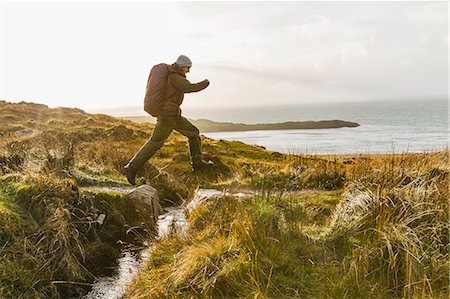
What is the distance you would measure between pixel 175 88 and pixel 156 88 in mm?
504

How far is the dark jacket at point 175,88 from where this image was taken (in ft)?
36.1

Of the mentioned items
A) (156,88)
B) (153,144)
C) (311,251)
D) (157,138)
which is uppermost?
(156,88)

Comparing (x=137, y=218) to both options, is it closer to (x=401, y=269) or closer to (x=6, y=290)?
(x=6, y=290)

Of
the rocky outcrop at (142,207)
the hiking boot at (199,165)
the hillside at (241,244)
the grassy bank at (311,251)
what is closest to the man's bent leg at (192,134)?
the hiking boot at (199,165)

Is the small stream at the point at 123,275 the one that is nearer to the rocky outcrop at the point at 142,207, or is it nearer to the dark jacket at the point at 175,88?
the rocky outcrop at the point at 142,207

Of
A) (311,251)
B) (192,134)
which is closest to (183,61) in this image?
(192,134)

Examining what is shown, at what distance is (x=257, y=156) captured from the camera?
107 feet

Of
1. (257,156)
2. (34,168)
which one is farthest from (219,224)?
(257,156)

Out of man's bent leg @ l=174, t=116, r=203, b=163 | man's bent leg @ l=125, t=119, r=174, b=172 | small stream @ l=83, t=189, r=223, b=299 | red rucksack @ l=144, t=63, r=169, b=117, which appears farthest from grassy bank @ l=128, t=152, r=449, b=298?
man's bent leg @ l=174, t=116, r=203, b=163

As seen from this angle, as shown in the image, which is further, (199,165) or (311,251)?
(199,165)

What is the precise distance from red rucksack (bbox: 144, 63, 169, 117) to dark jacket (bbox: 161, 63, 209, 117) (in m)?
0.13

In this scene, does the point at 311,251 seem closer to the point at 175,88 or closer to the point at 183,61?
the point at 175,88

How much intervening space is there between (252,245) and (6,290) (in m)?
3.24

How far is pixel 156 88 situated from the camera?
11047mm
